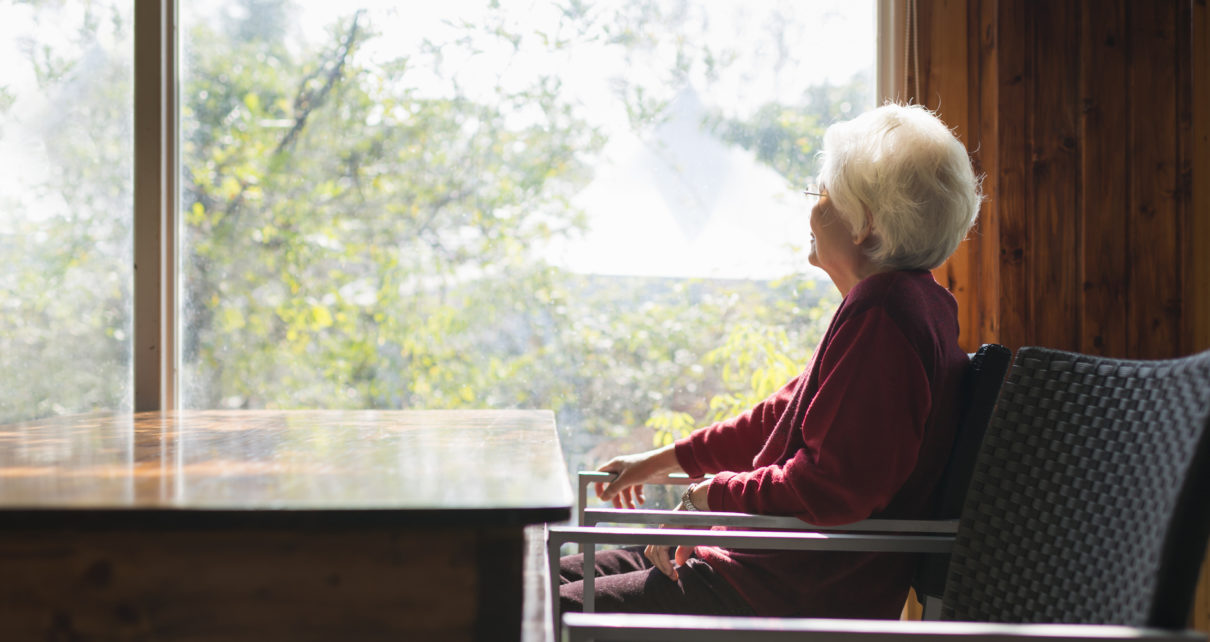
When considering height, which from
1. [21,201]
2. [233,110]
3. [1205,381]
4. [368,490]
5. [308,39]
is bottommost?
[368,490]

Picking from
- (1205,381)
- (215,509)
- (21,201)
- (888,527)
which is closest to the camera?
(215,509)

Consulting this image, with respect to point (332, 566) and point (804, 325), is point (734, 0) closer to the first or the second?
point (804, 325)

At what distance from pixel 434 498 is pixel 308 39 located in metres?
1.85

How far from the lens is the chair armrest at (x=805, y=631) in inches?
30.2

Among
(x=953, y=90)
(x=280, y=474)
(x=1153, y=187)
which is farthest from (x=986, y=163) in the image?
(x=280, y=474)

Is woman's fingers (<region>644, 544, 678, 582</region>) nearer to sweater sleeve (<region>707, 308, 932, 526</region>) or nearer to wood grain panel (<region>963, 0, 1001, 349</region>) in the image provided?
sweater sleeve (<region>707, 308, 932, 526</region>)

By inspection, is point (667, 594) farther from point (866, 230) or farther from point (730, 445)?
point (866, 230)

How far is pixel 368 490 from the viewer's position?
83cm

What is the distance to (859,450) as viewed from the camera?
1229 mm

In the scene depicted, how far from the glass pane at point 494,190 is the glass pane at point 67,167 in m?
0.17

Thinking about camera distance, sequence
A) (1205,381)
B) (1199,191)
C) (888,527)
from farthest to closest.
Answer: (1199,191) → (888,527) → (1205,381)

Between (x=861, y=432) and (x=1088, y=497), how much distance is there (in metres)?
0.32

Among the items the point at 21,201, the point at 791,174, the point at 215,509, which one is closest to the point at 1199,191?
the point at 791,174

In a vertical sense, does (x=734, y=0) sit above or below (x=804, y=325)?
above
